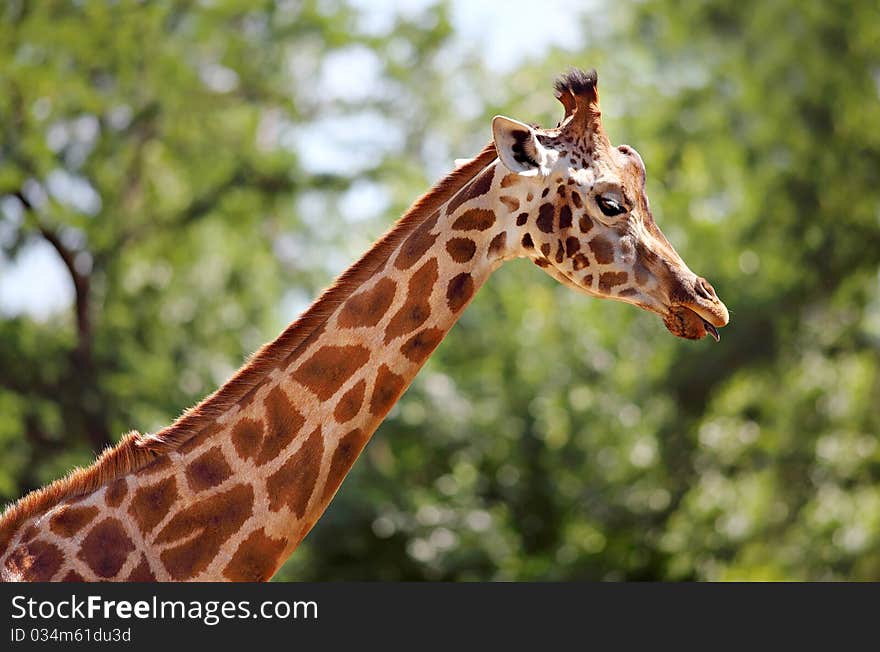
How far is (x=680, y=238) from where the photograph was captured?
52.1 feet

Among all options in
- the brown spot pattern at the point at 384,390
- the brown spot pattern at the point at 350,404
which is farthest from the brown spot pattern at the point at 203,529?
the brown spot pattern at the point at 384,390

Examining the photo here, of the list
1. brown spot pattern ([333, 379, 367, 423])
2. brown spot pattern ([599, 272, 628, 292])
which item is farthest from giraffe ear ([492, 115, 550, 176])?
brown spot pattern ([333, 379, 367, 423])

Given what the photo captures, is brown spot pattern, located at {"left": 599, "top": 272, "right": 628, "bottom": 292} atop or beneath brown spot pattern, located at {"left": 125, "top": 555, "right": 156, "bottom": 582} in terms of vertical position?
atop

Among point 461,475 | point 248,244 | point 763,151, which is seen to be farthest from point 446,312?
point 763,151

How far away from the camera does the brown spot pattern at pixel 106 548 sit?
399 centimetres

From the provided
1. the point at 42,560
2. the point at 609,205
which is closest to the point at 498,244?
the point at 609,205

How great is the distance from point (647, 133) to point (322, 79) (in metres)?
4.83

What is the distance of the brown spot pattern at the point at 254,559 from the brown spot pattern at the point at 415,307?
86 centimetres

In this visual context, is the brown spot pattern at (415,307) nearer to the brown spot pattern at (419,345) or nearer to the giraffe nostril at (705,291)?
the brown spot pattern at (419,345)

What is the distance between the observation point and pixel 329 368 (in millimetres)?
4215

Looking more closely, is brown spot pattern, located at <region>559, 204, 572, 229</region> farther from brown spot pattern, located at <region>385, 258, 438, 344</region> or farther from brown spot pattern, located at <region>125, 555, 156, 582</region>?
brown spot pattern, located at <region>125, 555, 156, 582</region>

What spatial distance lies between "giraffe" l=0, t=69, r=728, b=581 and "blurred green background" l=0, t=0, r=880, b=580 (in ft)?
29.9

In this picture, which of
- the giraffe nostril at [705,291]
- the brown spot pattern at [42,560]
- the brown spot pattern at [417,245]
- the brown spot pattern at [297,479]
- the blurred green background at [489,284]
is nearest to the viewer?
the brown spot pattern at [42,560]

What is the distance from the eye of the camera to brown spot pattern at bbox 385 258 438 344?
429 cm
